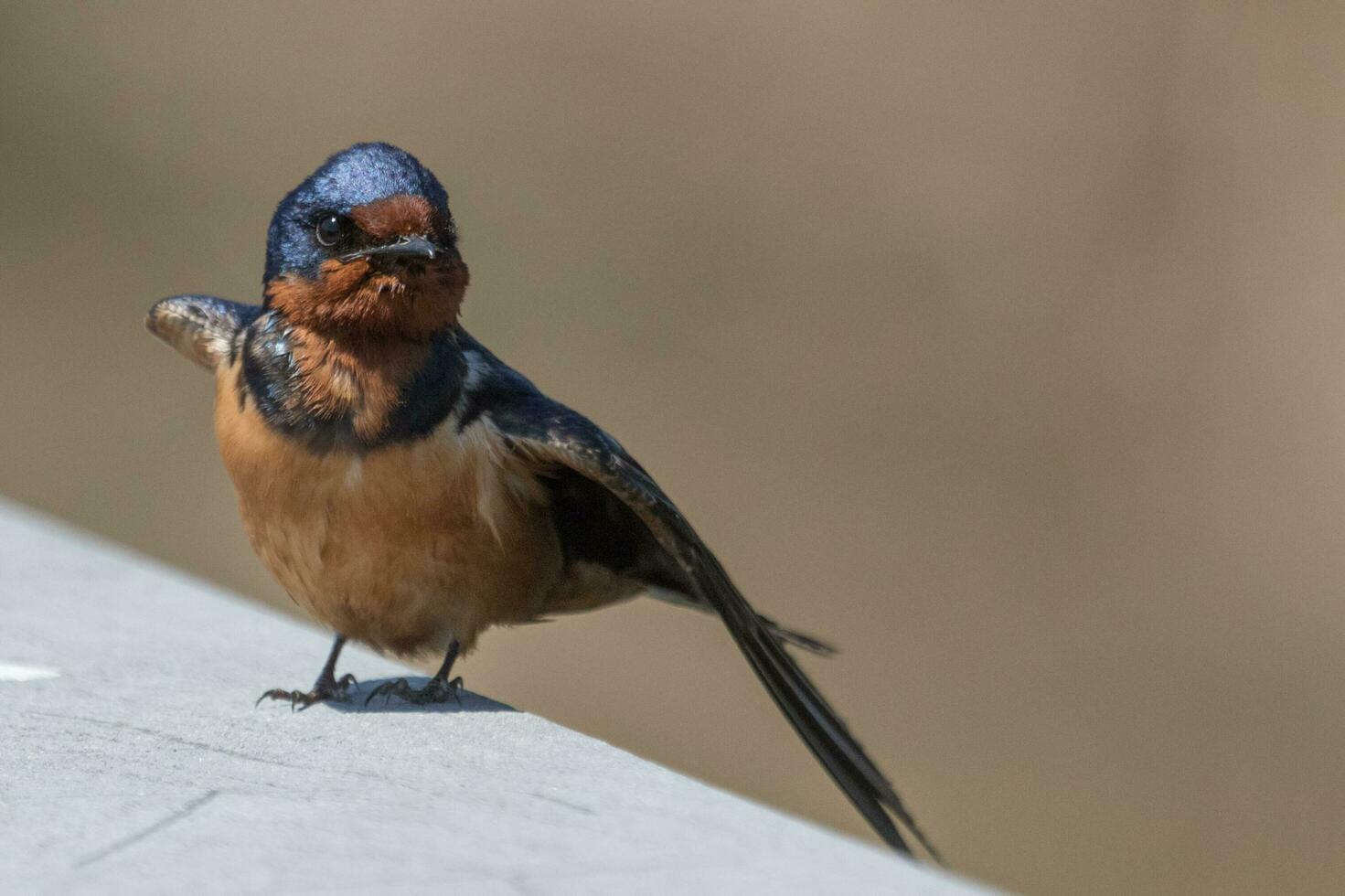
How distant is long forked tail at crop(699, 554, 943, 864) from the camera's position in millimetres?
3504

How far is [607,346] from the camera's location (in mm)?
10664

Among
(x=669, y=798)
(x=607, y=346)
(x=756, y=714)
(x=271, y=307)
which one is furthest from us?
(x=607, y=346)

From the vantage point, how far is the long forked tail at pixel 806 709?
11.5 ft

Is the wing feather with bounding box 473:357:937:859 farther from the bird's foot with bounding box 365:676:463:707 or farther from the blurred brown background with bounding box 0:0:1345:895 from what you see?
the blurred brown background with bounding box 0:0:1345:895

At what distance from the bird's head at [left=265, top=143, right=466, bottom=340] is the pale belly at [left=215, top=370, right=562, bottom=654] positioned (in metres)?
0.21

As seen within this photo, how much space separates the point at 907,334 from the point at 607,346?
1599 mm

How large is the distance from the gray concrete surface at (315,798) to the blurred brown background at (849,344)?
15.5 ft

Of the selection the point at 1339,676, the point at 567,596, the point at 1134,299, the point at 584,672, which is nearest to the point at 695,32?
the point at 1134,299

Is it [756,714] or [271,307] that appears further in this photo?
[756,714]

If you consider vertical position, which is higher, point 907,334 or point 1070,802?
point 907,334

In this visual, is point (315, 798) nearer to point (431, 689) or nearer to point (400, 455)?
point (431, 689)

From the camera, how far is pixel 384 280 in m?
3.37

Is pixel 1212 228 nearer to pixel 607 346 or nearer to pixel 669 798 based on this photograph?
pixel 607 346

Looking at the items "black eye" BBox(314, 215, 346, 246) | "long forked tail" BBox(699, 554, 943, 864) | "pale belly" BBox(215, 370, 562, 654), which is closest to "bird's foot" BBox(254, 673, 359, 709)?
"pale belly" BBox(215, 370, 562, 654)
